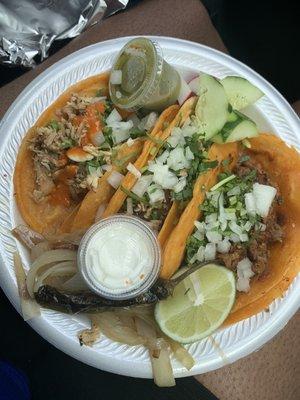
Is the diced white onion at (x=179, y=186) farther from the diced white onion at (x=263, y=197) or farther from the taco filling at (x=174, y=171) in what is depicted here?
the diced white onion at (x=263, y=197)

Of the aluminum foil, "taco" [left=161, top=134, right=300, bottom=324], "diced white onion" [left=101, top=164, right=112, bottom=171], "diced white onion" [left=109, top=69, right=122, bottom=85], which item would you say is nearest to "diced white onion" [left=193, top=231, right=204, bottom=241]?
"taco" [left=161, top=134, right=300, bottom=324]

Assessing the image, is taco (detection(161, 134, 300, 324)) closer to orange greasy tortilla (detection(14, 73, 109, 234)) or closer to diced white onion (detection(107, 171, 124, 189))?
diced white onion (detection(107, 171, 124, 189))

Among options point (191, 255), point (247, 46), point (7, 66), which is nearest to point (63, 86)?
point (7, 66)

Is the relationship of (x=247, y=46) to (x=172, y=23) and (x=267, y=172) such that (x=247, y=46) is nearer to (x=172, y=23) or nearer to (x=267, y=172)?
(x=172, y=23)

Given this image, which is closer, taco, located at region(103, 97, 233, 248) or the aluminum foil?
taco, located at region(103, 97, 233, 248)

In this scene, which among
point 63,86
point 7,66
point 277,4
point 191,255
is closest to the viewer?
point 191,255

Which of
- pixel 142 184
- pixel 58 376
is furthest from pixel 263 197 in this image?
pixel 58 376

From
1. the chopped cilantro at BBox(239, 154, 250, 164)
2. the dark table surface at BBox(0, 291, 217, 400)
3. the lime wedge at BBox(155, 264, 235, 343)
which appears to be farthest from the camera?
the dark table surface at BBox(0, 291, 217, 400)
